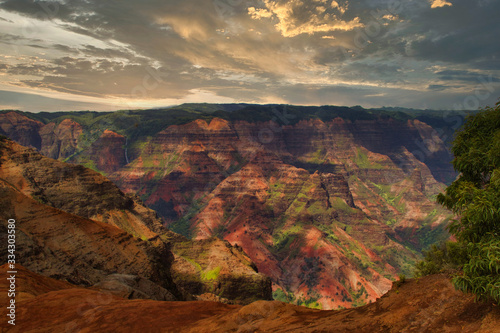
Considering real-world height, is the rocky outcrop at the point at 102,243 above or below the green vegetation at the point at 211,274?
above

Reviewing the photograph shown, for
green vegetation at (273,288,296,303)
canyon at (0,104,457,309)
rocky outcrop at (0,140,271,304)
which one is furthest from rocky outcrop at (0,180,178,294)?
green vegetation at (273,288,296,303)

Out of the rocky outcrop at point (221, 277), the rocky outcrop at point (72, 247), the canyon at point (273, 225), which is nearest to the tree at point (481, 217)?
the rocky outcrop at point (72, 247)

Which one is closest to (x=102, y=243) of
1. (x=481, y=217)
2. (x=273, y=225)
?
(x=481, y=217)

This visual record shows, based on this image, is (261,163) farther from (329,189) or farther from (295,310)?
(295,310)

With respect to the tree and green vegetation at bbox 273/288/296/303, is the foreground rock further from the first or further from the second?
green vegetation at bbox 273/288/296/303

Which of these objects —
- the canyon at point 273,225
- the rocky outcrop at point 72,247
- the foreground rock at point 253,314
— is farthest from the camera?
the canyon at point 273,225

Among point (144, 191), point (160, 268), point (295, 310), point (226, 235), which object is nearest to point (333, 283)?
point (226, 235)

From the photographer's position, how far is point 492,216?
383 inches

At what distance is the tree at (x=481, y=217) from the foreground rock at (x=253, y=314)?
1107 mm

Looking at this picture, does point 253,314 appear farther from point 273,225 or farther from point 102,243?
point 273,225

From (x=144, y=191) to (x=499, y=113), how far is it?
19856cm

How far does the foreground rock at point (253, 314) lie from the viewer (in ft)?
34.1

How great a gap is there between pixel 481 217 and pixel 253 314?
12.3 m

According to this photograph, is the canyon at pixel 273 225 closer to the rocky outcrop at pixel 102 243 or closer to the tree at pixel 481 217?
the rocky outcrop at pixel 102 243
